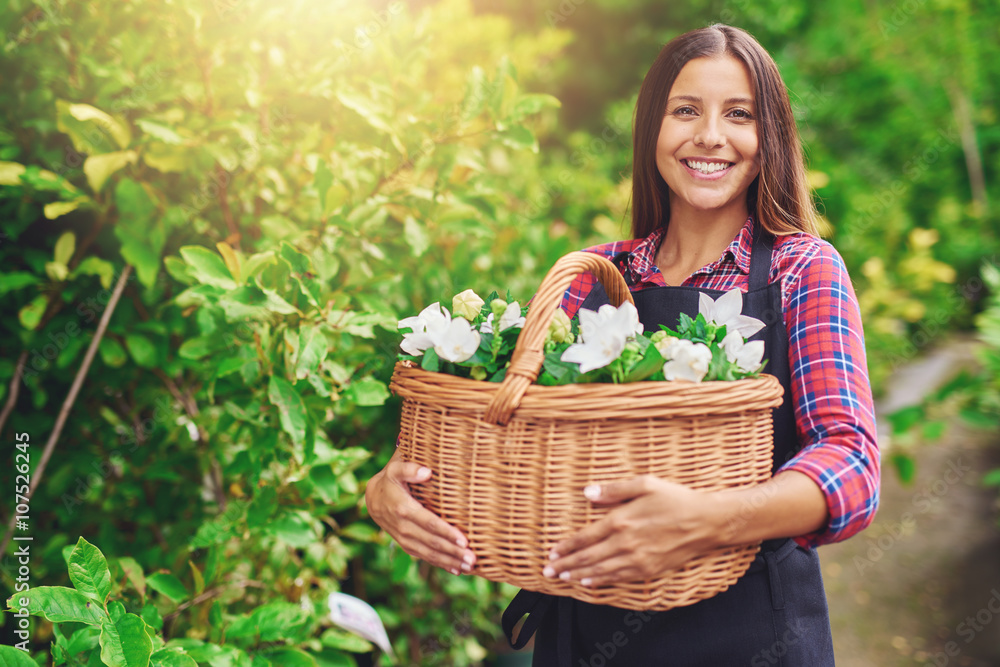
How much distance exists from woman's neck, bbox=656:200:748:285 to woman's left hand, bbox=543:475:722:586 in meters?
0.60

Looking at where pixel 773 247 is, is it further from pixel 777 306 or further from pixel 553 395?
pixel 553 395

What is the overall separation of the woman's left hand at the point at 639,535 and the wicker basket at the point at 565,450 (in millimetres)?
22

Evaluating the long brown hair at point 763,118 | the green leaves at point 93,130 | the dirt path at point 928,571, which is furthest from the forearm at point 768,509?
the dirt path at point 928,571

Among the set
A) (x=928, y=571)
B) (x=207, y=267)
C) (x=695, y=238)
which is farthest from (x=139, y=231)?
(x=928, y=571)

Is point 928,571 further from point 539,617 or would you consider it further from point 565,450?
point 565,450

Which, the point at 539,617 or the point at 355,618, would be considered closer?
the point at 539,617

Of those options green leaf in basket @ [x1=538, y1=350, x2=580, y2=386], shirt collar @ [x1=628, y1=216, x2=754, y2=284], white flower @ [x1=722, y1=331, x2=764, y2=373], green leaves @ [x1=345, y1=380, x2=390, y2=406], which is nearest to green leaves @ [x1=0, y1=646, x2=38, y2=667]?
green leaves @ [x1=345, y1=380, x2=390, y2=406]

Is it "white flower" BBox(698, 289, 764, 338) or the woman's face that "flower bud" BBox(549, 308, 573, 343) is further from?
the woman's face

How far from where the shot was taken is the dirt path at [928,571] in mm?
3051

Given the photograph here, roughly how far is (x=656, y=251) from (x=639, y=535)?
0.78 m

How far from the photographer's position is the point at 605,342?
2.87 ft

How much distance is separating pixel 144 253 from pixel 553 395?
1167 mm

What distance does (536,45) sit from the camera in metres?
3.43

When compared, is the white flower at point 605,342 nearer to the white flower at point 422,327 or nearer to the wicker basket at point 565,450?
the wicker basket at point 565,450
